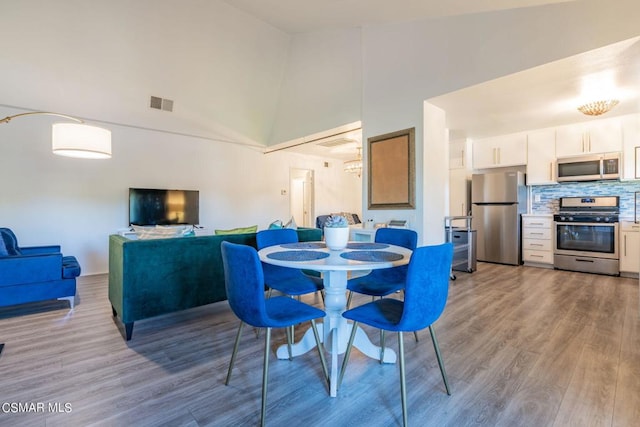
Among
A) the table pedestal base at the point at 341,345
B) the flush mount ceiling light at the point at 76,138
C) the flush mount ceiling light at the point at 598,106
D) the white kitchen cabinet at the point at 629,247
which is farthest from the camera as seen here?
the white kitchen cabinet at the point at 629,247

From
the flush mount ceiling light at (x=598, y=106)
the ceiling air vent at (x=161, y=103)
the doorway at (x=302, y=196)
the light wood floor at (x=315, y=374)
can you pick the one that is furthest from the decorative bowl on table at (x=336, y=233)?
the doorway at (x=302, y=196)

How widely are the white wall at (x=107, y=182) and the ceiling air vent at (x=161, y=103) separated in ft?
2.63

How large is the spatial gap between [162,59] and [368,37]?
288 centimetres

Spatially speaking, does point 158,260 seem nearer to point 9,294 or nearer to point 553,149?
point 9,294

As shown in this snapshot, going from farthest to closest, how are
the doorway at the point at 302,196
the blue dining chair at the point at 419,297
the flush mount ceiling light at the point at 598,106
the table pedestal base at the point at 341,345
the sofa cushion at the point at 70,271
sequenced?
the doorway at the point at 302,196 → the flush mount ceiling light at the point at 598,106 → the sofa cushion at the point at 70,271 → the table pedestal base at the point at 341,345 → the blue dining chair at the point at 419,297

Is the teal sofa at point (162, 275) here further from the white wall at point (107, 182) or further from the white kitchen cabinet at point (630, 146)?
the white kitchen cabinet at point (630, 146)

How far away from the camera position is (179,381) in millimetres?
1768

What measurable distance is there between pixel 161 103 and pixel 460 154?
5359 millimetres

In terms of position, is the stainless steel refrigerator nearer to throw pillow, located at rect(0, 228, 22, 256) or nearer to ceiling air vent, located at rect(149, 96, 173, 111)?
ceiling air vent, located at rect(149, 96, 173, 111)

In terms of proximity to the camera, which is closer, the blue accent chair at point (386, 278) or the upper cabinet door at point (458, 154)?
the blue accent chair at point (386, 278)

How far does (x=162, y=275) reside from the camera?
2.47 m

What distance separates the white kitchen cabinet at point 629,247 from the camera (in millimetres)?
4227

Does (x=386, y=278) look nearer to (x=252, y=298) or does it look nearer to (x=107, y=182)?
(x=252, y=298)

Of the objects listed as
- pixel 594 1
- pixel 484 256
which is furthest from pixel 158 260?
pixel 484 256
